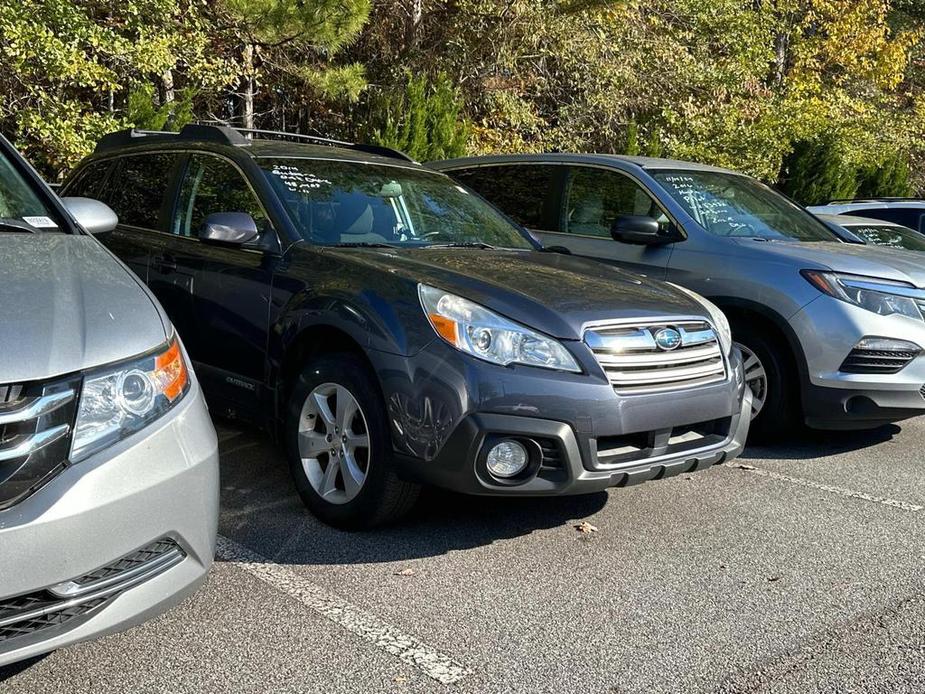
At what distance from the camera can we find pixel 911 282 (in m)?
5.63

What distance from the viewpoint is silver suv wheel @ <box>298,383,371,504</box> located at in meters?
4.00

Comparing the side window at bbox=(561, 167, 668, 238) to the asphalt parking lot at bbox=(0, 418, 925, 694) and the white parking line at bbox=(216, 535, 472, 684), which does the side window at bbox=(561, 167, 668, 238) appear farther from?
the white parking line at bbox=(216, 535, 472, 684)

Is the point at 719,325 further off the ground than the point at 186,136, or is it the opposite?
the point at 186,136

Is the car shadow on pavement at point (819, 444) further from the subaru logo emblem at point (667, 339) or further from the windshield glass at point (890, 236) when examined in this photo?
the windshield glass at point (890, 236)

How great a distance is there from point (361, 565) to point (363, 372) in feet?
2.44

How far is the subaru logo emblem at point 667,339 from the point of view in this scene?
3.98 meters

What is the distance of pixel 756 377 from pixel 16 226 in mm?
4046

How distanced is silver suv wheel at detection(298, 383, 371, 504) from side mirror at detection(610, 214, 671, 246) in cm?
260

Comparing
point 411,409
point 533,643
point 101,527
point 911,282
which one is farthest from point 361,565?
point 911,282

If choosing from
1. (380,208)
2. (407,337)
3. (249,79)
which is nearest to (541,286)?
(407,337)

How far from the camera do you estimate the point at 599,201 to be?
6742 millimetres

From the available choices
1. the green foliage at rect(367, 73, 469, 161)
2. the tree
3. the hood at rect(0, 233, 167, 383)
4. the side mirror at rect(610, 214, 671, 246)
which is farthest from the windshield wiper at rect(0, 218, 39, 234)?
the green foliage at rect(367, 73, 469, 161)

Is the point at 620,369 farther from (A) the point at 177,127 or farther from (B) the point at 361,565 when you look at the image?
(A) the point at 177,127

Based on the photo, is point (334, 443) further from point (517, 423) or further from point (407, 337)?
point (517, 423)
